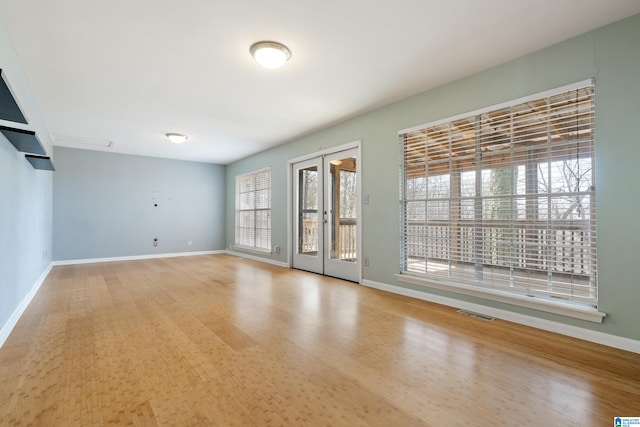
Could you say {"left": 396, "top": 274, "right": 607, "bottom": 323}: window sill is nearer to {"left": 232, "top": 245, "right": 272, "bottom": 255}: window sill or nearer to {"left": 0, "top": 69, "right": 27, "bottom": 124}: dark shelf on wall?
{"left": 232, "top": 245, "right": 272, "bottom": 255}: window sill

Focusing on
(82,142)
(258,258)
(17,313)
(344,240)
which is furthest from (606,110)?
(82,142)

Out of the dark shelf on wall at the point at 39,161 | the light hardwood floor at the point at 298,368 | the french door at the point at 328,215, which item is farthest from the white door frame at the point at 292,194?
the dark shelf on wall at the point at 39,161

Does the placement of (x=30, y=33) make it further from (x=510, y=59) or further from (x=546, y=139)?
(x=546, y=139)

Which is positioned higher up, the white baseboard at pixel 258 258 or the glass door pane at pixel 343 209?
the glass door pane at pixel 343 209

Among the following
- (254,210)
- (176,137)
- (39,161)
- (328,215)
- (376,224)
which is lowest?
(376,224)

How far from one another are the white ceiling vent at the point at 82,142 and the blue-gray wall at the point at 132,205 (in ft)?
0.93

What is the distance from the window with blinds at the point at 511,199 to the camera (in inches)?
101

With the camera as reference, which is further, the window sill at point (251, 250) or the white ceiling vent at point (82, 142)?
the window sill at point (251, 250)

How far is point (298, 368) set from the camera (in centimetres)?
200

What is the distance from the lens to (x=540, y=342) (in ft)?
7.92

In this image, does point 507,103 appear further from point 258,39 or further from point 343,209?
point 343,209

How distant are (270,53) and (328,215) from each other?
2899 mm

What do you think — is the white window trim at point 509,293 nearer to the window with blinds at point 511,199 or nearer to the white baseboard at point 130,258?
the window with blinds at point 511,199

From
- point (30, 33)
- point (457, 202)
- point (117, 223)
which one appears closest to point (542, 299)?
point (457, 202)
